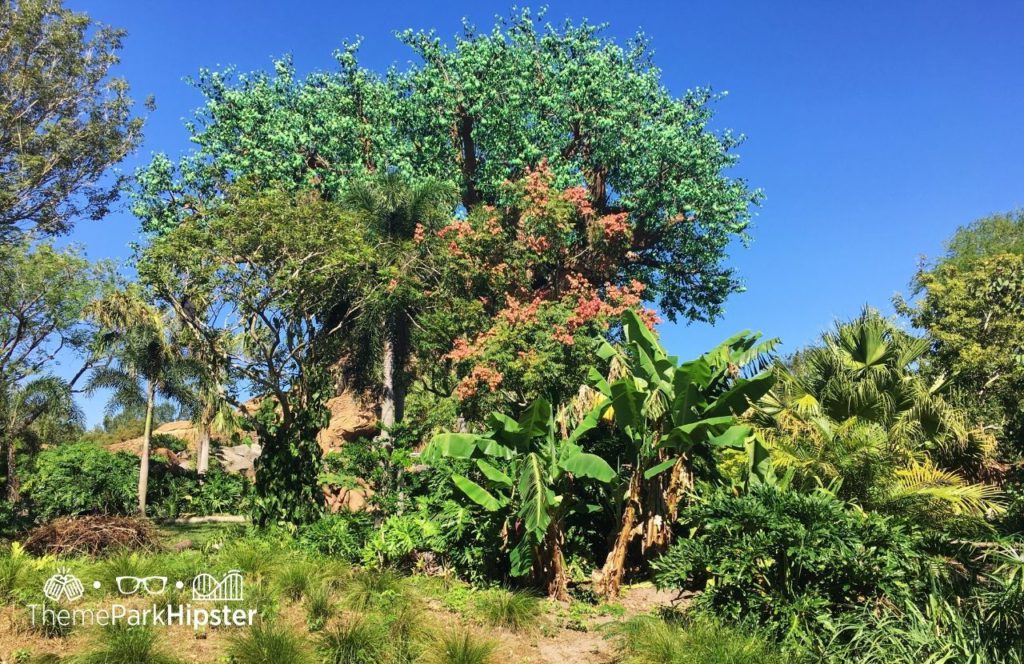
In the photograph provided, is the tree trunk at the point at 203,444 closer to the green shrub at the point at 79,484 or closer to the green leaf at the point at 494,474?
the green shrub at the point at 79,484

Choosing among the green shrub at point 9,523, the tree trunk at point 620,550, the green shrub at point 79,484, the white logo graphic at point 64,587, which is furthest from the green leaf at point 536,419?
the green shrub at point 79,484

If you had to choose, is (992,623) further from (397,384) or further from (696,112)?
(696,112)

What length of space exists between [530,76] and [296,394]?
1520cm

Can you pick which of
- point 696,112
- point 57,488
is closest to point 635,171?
point 696,112

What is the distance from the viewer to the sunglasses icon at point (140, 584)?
903cm

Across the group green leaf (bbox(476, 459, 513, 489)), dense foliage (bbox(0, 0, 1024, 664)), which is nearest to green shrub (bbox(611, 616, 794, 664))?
dense foliage (bbox(0, 0, 1024, 664))

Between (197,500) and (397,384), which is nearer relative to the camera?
(397,384)

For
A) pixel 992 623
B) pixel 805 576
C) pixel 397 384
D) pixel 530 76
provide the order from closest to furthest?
1. pixel 992 623
2. pixel 805 576
3. pixel 397 384
4. pixel 530 76

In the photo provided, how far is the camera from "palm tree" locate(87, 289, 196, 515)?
61.5ft

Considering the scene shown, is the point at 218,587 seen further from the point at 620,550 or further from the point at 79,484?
the point at 79,484

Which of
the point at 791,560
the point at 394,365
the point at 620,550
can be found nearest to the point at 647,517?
the point at 620,550

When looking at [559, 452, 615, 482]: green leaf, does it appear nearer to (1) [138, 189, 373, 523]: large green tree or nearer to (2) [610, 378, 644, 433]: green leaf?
(2) [610, 378, 644, 433]: green leaf

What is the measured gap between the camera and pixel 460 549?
35.2 feet

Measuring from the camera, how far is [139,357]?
20.2 metres
